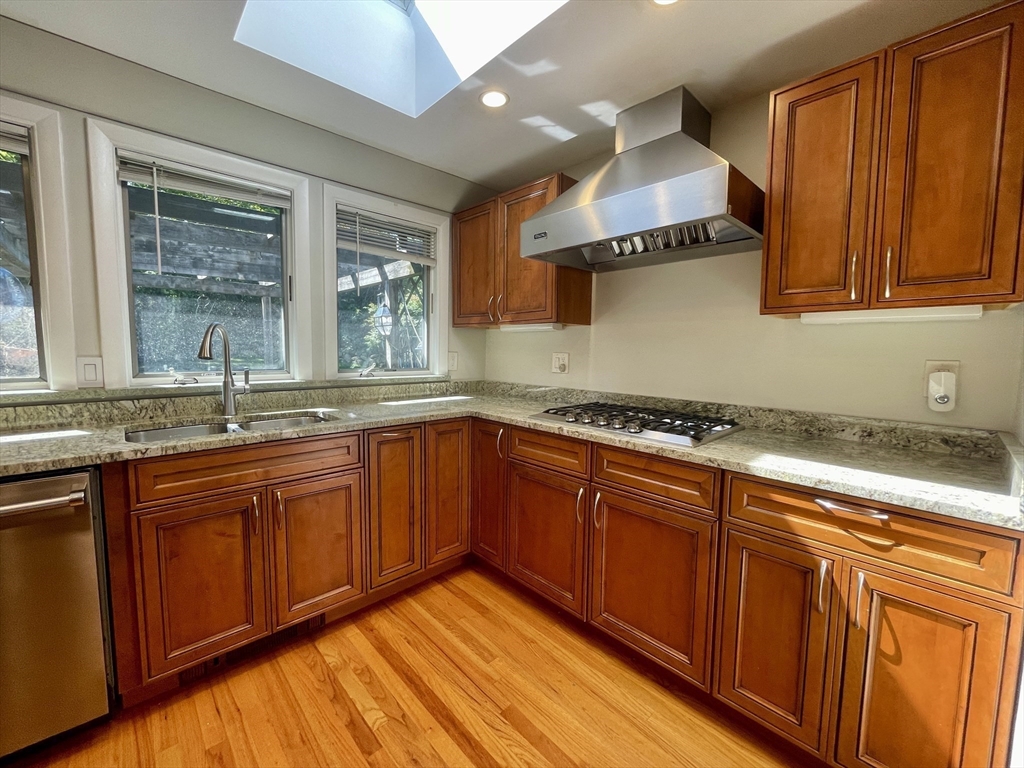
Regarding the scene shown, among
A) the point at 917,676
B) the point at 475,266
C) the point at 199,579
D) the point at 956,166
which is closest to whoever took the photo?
the point at 917,676

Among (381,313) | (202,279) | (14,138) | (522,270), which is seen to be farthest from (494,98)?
(14,138)

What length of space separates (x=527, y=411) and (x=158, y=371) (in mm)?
1765

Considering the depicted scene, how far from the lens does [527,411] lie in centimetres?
227

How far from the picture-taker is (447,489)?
89.5 inches

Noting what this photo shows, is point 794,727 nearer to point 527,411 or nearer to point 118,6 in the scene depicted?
point 527,411

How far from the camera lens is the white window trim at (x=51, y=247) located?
1590 mm

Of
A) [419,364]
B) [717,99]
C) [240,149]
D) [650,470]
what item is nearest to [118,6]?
[240,149]

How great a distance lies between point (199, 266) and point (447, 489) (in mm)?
1647

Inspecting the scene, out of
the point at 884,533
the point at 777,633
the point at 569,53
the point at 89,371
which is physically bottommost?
the point at 777,633

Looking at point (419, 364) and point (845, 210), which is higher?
point (845, 210)

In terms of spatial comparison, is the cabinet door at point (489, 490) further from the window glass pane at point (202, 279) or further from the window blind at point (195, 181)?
the window blind at point (195, 181)

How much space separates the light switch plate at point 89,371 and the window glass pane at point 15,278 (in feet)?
0.51

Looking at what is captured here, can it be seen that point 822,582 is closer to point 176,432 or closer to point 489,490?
point 489,490

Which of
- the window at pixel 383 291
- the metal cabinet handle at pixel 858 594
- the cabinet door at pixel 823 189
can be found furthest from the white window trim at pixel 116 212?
the metal cabinet handle at pixel 858 594
